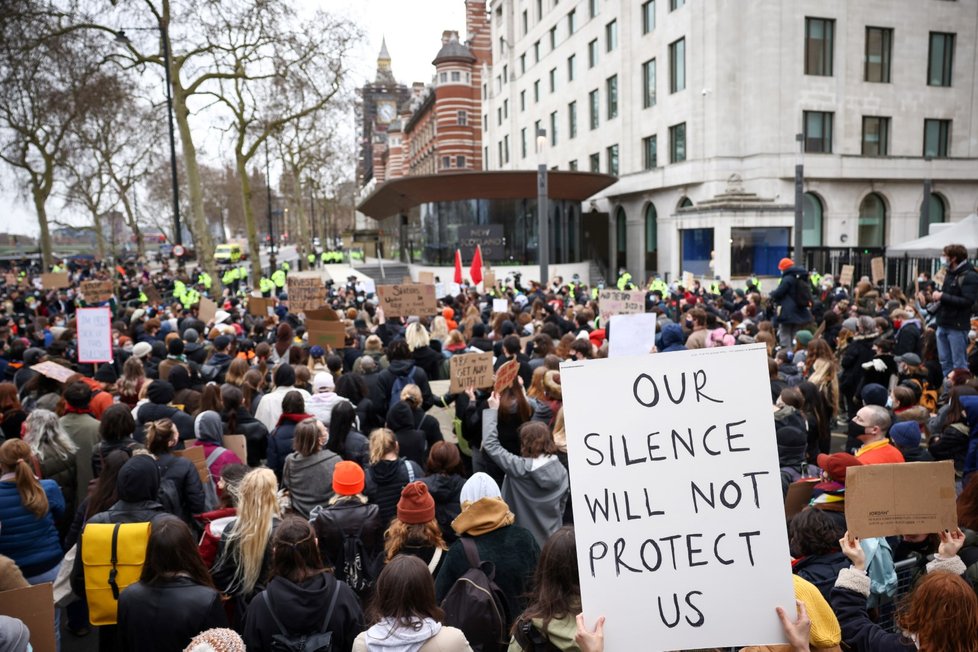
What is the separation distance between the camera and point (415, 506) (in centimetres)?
383

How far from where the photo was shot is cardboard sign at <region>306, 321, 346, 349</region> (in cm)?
1015

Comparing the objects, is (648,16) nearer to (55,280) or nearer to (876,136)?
(876,136)

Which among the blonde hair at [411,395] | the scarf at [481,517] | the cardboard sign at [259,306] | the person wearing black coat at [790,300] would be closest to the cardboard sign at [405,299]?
the cardboard sign at [259,306]

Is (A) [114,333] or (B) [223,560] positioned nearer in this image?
(B) [223,560]

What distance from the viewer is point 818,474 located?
5.52m

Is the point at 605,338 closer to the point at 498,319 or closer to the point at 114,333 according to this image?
the point at 498,319

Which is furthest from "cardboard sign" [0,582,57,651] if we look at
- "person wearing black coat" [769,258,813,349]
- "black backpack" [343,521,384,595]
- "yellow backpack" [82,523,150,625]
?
"person wearing black coat" [769,258,813,349]

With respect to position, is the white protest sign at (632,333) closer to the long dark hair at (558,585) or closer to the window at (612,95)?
the long dark hair at (558,585)

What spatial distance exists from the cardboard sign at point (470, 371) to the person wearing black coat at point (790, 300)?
603 centimetres

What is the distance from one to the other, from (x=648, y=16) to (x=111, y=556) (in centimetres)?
3805

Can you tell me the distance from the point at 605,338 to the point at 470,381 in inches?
187

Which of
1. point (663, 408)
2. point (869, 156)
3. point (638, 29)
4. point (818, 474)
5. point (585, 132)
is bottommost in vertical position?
point (818, 474)

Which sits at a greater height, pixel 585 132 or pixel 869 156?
pixel 585 132

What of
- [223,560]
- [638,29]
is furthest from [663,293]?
[638,29]
